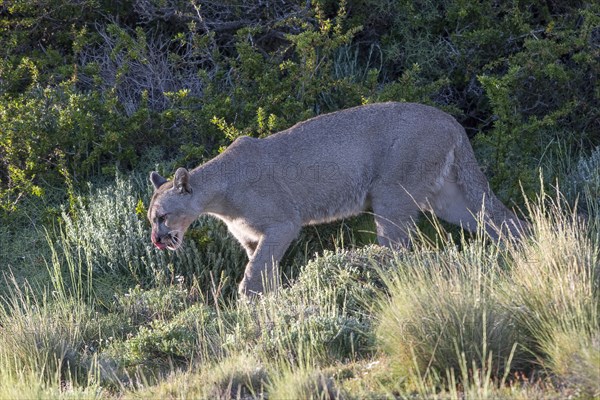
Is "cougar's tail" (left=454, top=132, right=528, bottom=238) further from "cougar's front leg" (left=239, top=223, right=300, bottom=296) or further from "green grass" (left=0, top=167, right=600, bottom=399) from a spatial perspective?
"cougar's front leg" (left=239, top=223, right=300, bottom=296)

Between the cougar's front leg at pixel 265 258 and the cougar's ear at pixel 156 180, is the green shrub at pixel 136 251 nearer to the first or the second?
the cougar's ear at pixel 156 180

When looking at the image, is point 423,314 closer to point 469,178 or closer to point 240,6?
point 469,178

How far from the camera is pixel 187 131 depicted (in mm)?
10266

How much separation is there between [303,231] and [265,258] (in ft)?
4.19

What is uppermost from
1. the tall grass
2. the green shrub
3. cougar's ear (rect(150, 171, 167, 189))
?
cougar's ear (rect(150, 171, 167, 189))

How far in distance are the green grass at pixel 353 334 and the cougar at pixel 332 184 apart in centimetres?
54

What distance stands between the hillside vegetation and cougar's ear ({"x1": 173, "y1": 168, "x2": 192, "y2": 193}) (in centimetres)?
97

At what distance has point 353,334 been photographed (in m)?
6.48

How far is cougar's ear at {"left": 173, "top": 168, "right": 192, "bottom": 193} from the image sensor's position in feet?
26.7

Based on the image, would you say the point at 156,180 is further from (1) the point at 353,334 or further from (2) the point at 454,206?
(1) the point at 353,334

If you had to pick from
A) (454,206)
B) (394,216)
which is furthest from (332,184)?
(454,206)

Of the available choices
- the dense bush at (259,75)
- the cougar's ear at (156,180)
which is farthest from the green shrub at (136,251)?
the dense bush at (259,75)

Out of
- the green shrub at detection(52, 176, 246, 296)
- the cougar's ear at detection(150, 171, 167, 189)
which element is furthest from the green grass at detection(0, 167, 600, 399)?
the cougar's ear at detection(150, 171, 167, 189)

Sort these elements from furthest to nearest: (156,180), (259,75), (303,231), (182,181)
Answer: (259,75) → (303,231) → (156,180) → (182,181)
